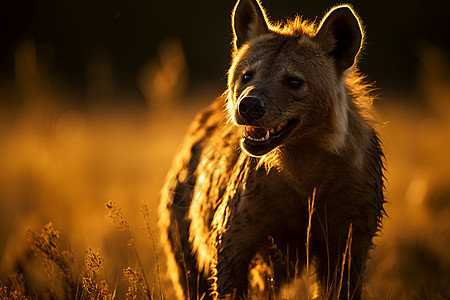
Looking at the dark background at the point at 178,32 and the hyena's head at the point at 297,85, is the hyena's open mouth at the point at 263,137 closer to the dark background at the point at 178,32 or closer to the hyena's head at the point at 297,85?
the hyena's head at the point at 297,85

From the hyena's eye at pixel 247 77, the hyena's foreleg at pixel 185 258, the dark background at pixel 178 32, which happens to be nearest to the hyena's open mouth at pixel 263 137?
the hyena's eye at pixel 247 77

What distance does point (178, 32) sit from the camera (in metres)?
18.1

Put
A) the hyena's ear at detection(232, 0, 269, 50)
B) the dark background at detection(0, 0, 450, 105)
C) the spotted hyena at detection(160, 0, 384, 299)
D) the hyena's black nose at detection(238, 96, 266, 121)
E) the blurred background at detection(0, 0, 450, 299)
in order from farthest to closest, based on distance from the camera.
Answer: the dark background at detection(0, 0, 450, 105)
the blurred background at detection(0, 0, 450, 299)
the hyena's ear at detection(232, 0, 269, 50)
the spotted hyena at detection(160, 0, 384, 299)
the hyena's black nose at detection(238, 96, 266, 121)

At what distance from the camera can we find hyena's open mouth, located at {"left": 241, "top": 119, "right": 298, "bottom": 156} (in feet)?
9.38

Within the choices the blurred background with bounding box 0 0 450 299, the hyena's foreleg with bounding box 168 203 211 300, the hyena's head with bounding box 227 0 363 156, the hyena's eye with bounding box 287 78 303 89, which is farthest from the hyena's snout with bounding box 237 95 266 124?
the hyena's foreleg with bounding box 168 203 211 300

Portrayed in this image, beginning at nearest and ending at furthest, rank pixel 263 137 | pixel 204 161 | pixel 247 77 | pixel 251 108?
pixel 251 108
pixel 263 137
pixel 247 77
pixel 204 161

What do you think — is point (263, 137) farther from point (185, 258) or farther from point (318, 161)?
point (185, 258)

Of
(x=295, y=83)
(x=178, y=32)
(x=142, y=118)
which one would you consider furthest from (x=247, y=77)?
(x=178, y=32)

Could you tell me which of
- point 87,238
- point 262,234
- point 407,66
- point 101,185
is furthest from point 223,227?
point 407,66

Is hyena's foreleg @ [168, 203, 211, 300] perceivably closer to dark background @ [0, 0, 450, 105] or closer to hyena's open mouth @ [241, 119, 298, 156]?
hyena's open mouth @ [241, 119, 298, 156]

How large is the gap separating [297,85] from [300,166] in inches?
16.2

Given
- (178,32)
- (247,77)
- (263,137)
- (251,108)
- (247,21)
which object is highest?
(178,32)

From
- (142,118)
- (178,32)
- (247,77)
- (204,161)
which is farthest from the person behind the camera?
(178,32)

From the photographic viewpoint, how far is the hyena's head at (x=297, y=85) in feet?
9.50
